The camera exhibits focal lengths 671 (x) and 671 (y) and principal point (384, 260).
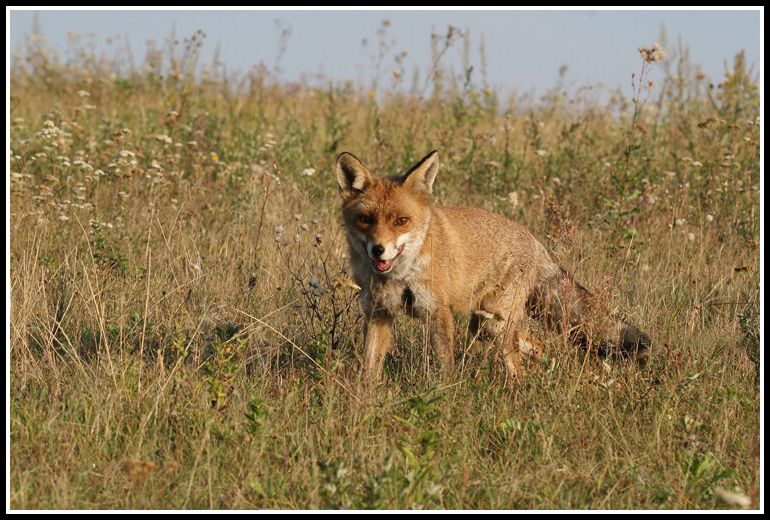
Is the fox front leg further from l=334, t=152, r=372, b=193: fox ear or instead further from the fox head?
l=334, t=152, r=372, b=193: fox ear

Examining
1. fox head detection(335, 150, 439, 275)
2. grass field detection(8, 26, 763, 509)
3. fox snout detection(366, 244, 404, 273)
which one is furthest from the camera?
fox head detection(335, 150, 439, 275)

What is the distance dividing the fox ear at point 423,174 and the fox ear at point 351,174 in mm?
295

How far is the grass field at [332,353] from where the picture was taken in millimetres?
3193

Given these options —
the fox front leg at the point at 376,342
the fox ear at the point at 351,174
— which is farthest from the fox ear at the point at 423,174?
the fox front leg at the point at 376,342

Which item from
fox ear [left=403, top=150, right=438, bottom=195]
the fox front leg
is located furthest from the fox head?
the fox front leg

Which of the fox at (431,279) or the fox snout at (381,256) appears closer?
the fox snout at (381,256)

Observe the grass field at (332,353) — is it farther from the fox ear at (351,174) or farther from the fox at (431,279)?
the fox ear at (351,174)

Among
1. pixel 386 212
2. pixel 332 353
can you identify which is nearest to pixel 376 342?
pixel 332 353

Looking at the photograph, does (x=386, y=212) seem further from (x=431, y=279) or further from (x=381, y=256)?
(x=431, y=279)

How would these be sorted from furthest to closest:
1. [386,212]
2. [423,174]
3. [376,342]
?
[423,174] < [376,342] < [386,212]

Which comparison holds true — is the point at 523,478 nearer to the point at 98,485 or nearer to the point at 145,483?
the point at 145,483

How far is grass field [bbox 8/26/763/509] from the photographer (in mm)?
3193

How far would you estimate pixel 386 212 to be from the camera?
15.1 feet

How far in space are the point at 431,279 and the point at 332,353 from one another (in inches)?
33.7
